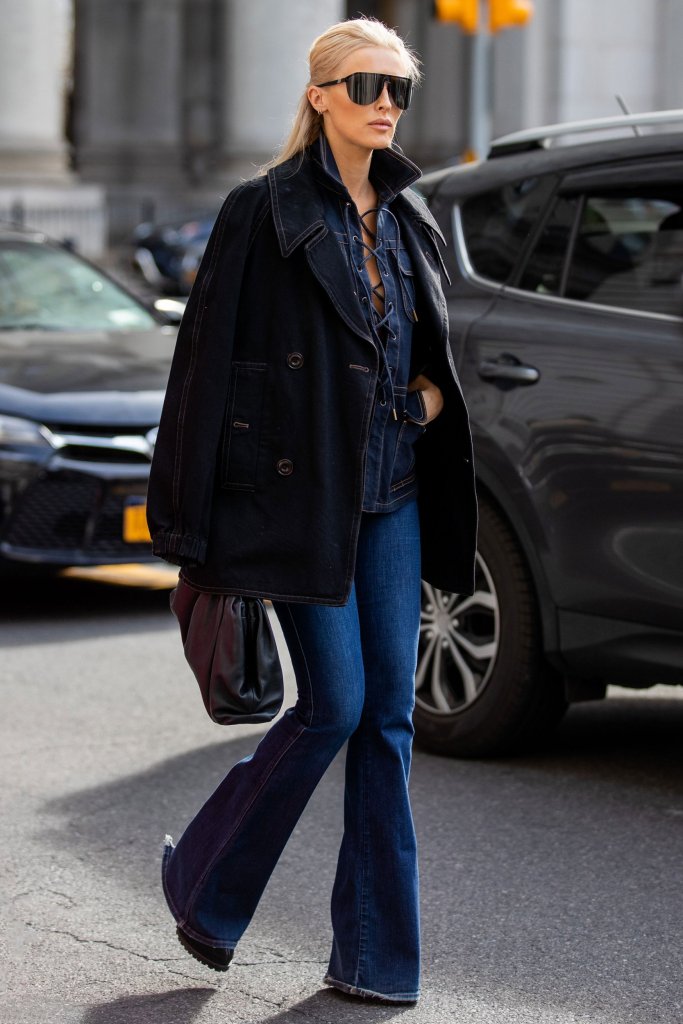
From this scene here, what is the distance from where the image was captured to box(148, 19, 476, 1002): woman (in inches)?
140

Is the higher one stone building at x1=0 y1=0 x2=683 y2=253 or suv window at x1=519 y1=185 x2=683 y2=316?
stone building at x1=0 y1=0 x2=683 y2=253

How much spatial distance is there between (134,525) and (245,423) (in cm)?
443

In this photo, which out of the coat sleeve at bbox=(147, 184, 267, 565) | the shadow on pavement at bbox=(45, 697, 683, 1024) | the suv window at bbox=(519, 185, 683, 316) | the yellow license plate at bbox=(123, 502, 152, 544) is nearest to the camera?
the coat sleeve at bbox=(147, 184, 267, 565)

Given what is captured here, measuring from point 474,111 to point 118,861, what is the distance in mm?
11061

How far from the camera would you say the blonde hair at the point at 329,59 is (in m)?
3.60

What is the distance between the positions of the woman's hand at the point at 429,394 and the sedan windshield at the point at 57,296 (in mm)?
5539

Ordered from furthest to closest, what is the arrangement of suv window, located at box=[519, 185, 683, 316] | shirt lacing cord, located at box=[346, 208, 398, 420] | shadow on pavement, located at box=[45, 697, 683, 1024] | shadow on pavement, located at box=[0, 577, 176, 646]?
1. shadow on pavement, located at box=[0, 577, 176, 646]
2. suv window, located at box=[519, 185, 683, 316]
3. shadow on pavement, located at box=[45, 697, 683, 1024]
4. shirt lacing cord, located at box=[346, 208, 398, 420]

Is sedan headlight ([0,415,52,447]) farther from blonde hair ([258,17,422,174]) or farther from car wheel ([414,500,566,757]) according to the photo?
blonde hair ([258,17,422,174])

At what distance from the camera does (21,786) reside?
17.8 feet

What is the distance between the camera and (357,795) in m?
3.74

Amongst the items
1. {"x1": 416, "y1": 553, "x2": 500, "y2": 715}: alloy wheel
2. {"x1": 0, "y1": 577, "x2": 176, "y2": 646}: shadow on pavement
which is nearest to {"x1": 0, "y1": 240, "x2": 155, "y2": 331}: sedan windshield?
{"x1": 0, "y1": 577, "x2": 176, "y2": 646}: shadow on pavement

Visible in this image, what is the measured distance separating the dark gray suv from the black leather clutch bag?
65.7 inches

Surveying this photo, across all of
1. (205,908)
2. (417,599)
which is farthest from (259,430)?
(205,908)

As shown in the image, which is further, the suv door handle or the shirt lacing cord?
the suv door handle
